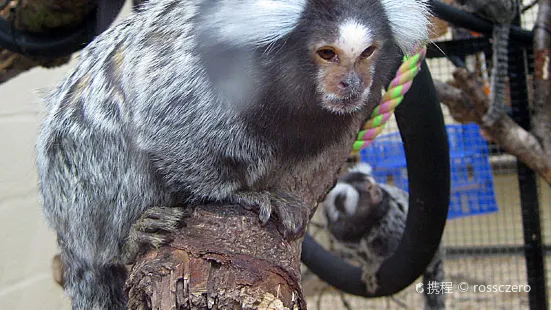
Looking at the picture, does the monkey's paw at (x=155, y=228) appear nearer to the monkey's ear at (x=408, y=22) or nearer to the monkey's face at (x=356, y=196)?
the monkey's ear at (x=408, y=22)

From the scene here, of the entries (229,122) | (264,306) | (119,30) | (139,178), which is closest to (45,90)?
(119,30)

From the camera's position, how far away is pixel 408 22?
1268 mm

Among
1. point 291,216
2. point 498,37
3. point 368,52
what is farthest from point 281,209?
point 498,37

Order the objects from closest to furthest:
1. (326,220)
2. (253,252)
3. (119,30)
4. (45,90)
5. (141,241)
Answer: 1. (253,252)
2. (141,241)
3. (119,30)
4. (45,90)
5. (326,220)

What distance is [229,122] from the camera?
122 centimetres

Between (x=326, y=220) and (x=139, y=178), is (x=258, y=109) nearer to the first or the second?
(x=139, y=178)

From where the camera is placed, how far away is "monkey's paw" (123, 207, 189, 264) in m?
1.09

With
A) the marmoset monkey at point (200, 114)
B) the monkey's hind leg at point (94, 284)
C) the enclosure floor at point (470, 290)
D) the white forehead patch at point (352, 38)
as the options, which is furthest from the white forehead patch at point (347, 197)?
the white forehead patch at point (352, 38)

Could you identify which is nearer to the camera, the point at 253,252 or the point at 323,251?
the point at 253,252

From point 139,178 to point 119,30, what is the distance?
0.42m

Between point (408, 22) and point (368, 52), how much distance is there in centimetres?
19

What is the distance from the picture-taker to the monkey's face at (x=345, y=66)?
1.06 meters

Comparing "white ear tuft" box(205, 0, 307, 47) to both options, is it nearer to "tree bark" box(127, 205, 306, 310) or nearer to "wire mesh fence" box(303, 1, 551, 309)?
"tree bark" box(127, 205, 306, 310)

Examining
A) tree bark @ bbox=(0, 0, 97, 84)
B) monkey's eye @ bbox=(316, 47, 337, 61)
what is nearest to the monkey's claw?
monkey's eye @ bbox=(316, 47, 337, 61)
